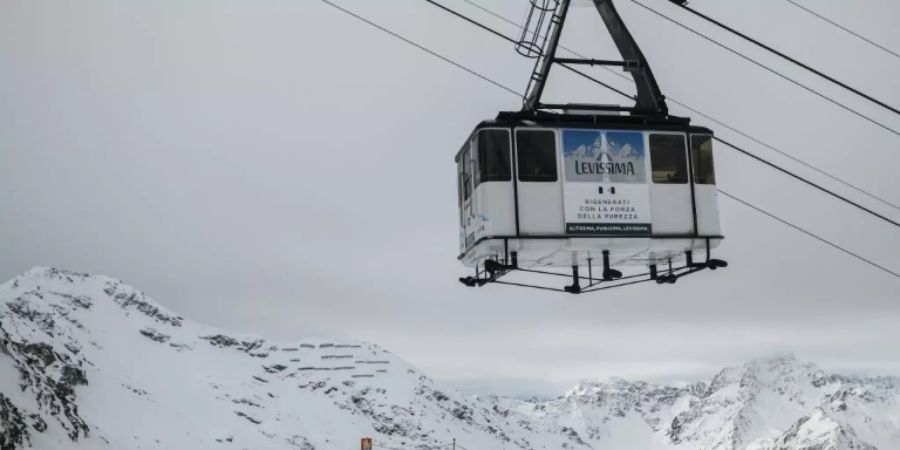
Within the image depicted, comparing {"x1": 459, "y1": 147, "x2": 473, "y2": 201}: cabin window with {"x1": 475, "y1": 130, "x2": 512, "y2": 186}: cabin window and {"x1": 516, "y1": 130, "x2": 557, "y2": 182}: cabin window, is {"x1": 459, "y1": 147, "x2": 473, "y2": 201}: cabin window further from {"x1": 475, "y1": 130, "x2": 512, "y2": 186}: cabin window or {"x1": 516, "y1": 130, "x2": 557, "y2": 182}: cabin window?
{"x1": 516, "y1": 130, "x2": 557, "y2": 182}: cabin window

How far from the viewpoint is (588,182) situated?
1973 centimetres

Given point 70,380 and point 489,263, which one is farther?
point 70,380

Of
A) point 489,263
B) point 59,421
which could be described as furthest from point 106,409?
point 489,263

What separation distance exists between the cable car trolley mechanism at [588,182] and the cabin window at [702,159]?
2cm

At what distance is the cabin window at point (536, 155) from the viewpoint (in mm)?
19453

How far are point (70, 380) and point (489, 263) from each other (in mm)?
198136

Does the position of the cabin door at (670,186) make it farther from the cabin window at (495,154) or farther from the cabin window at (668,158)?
the cabin window at (495,154)

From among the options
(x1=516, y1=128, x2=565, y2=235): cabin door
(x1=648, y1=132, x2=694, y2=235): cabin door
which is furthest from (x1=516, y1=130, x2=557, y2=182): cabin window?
(x1=648, y1=132, x2=694, y2=235): cabin door

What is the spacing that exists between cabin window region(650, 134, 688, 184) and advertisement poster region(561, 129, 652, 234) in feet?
0.84

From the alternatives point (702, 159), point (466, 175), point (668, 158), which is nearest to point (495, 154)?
point (466, 175)

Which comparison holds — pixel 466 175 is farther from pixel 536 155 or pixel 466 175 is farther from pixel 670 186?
pixel 670 186

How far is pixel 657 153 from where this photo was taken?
65.9ft

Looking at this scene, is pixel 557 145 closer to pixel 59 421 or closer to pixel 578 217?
pixel 578 217

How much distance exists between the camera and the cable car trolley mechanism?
63.5ft
